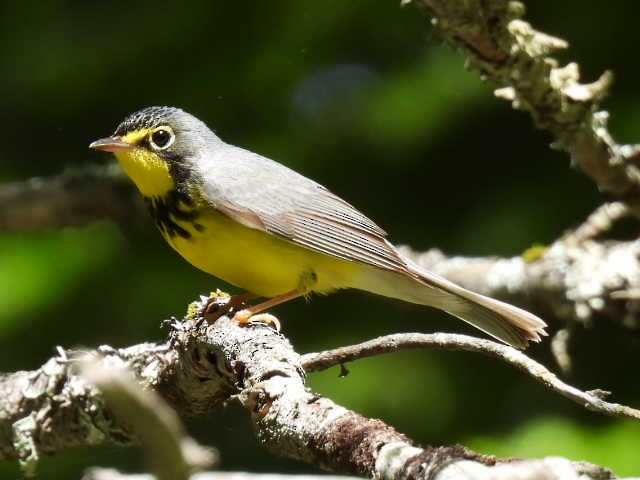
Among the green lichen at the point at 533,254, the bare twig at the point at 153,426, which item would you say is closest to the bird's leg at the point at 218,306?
the green lichen at the point at 533,254

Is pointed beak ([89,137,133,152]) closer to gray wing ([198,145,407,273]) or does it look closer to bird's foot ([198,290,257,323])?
gray wing ([198,145,407,273])

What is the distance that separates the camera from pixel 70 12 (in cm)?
545

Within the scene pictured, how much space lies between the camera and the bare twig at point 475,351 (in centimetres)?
207

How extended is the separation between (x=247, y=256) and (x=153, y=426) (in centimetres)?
261

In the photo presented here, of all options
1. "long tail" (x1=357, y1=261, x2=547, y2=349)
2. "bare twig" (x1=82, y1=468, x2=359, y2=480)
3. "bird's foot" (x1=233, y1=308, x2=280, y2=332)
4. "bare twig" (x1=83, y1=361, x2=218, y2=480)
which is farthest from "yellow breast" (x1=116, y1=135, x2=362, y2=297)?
"bare twig" (x1=83, y1=361, x2=218, y2=480)

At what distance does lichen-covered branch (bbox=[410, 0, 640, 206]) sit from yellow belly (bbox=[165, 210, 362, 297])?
1.10 meters

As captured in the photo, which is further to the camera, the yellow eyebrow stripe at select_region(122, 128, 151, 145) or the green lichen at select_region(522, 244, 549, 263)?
the green lichen at select_region(522, 244, 549, 263)

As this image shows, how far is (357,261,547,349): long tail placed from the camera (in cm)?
409

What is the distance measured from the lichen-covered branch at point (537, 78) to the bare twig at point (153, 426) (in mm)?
2193

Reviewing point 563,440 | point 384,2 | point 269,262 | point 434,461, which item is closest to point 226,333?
point 269,262

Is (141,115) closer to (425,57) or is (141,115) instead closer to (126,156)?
(126,156)

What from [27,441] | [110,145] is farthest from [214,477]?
[110,145]

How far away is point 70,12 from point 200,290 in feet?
5.90

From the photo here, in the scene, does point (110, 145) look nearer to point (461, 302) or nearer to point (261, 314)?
point (261, 314)
